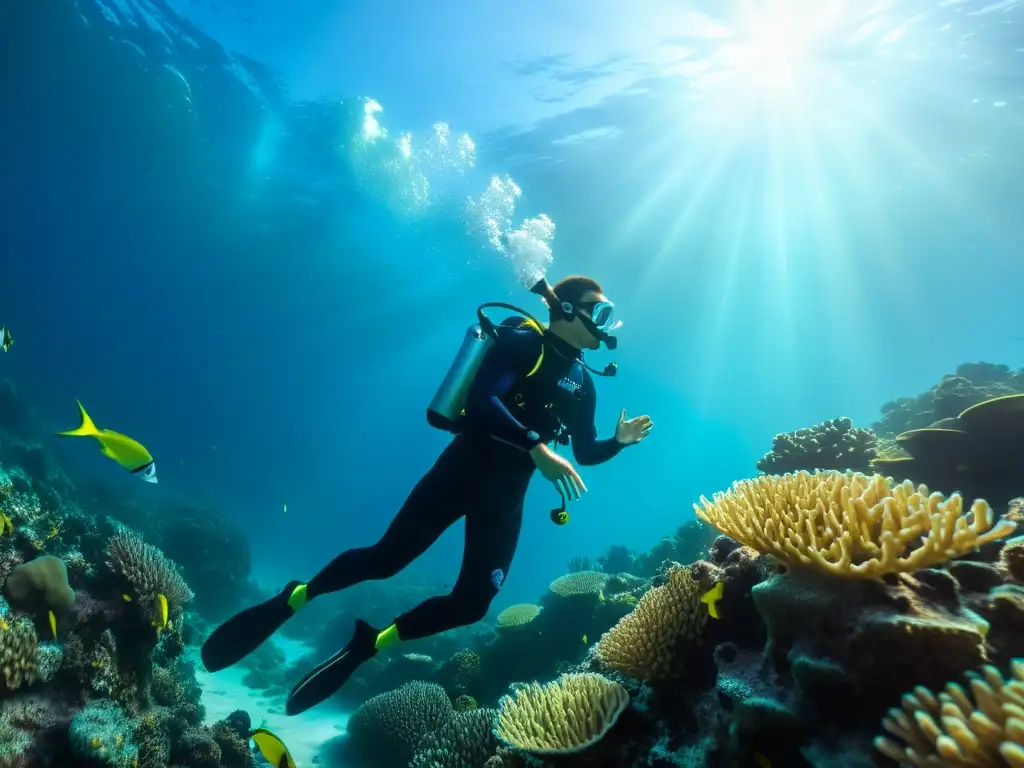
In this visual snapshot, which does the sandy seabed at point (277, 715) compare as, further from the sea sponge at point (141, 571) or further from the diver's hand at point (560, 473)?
the diver's hand at point (560, 473)

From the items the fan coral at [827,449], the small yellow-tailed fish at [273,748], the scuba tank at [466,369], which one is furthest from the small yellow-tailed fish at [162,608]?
the fan coral at [827,449]

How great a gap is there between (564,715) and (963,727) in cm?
235

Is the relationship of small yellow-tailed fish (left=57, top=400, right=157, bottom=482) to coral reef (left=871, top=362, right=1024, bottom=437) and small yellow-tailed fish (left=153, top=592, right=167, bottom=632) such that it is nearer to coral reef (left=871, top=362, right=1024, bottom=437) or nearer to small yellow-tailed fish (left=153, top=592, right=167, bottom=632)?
small yellow-tailed fish (left=153, top=592, right=167, bottom=632)

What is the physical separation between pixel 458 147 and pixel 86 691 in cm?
2644

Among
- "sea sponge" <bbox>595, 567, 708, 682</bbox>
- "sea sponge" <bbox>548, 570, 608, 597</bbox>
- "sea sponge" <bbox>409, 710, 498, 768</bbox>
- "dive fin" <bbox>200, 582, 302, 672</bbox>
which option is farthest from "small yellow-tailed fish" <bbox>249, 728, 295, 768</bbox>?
"sea sponge" <bbox>548, 570, 608, 597</bbox>

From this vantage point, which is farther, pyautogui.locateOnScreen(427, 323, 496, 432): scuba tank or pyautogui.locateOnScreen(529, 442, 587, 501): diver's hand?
pyautogui.locateOnScreen(427, 323, 496, 432): scuba tank

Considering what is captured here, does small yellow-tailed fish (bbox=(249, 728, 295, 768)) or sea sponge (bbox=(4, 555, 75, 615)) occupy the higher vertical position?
sea sponge (bbox=(4, 555, 75, 615))

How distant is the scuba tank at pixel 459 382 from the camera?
477 centimetres

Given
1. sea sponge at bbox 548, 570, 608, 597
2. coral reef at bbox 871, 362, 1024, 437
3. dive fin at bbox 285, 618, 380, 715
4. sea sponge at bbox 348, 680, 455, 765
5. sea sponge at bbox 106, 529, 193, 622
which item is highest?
coral reef at bbox 871, 362, 1024, 437

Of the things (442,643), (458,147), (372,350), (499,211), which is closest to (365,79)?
(458,147)

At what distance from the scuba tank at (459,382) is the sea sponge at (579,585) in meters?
6.07

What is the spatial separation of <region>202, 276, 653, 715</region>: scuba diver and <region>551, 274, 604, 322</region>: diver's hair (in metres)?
0.01

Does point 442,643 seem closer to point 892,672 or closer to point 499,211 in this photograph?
point 892,672

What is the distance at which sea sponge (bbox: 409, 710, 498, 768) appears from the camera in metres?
4.51
